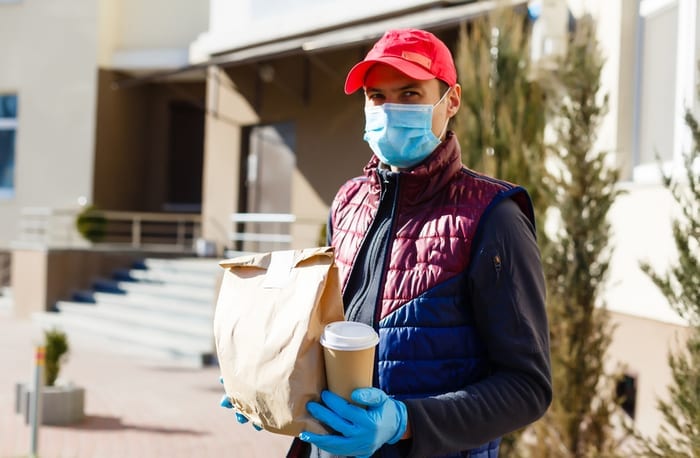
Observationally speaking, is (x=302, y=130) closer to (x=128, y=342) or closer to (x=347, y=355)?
(x=128, y=342)

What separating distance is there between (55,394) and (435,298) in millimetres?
6074

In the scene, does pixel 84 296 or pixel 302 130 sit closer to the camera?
pixel 302 130

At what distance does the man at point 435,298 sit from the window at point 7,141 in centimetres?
1772

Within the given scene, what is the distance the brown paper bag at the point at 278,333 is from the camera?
166 centimetres

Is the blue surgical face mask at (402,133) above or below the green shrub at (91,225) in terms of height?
above

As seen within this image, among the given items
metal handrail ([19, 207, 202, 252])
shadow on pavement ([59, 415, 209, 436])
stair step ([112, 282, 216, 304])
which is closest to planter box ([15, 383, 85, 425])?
shadow on pavement ([59, 415, 209, 436])

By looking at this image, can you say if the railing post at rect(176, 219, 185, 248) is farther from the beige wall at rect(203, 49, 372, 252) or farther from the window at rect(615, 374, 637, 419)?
the window at rect(615, 374, 637, 419)

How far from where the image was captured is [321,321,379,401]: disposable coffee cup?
160 centimetres

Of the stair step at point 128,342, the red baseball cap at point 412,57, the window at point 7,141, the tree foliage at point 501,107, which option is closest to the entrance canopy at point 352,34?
the tree foliage at point 501,107

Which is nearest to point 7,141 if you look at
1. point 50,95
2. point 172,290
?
point 50,95

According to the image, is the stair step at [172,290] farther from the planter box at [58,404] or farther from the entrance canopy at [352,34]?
the planter box at [58,404]

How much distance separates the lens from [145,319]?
12.3m

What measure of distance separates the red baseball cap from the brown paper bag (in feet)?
1.71

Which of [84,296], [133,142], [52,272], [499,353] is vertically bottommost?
[84,296]
